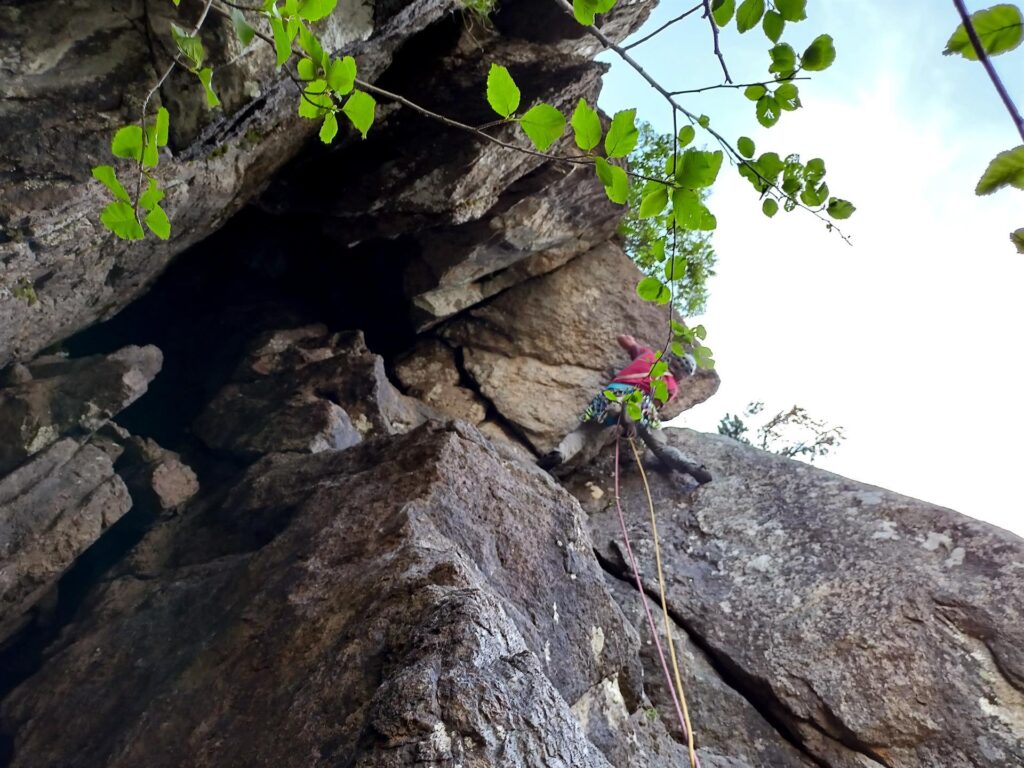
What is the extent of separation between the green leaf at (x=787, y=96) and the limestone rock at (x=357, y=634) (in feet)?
7.98

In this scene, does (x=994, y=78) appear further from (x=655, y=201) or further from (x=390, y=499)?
(x=390, y=499)

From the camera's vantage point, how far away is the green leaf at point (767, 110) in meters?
2.04

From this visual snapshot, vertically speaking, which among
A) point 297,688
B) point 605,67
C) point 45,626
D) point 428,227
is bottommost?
point 45,626

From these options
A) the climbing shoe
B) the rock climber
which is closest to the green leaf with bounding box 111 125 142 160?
the rock climber

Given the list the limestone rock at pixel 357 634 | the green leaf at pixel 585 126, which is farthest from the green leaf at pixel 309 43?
the limestone rock at pixel 357 634

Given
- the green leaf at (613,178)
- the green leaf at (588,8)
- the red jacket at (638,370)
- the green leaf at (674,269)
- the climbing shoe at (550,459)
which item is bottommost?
the green leaf at (613,178)

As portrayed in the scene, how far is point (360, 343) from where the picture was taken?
8.08 m

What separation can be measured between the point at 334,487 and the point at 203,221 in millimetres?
3098

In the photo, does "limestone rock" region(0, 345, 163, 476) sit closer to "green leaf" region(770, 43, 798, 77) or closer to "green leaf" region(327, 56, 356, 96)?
"green leaf" region(327, 56, 356, 96)

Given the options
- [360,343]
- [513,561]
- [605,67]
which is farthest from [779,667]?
[605,67]

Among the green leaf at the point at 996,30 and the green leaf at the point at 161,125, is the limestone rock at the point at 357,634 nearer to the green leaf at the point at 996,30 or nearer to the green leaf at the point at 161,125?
the green leaf at the point at 161,125

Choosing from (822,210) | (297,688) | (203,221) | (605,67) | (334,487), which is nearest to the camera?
(822,210)

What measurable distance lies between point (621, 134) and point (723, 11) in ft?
1.75

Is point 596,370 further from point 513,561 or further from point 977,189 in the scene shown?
point 977,189
